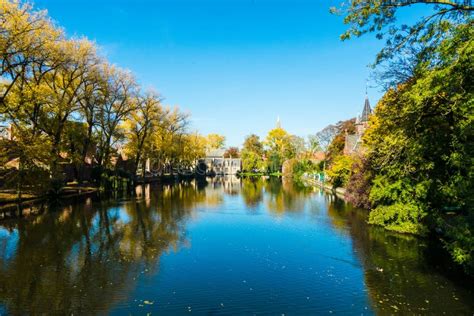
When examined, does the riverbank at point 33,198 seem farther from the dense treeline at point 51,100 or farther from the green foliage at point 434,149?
the green foliage at point 434,149

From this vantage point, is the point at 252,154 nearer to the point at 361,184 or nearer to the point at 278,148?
the point at 278,148

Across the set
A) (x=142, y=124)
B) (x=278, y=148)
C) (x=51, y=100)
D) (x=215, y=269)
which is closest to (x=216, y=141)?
(x=278, y=148)

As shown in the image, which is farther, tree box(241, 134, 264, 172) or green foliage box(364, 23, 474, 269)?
tree box(241, 134, 264, 172)

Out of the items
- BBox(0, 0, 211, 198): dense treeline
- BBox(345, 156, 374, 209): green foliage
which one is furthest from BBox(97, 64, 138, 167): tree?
BBox(345, 156, 374, 209): green foliage

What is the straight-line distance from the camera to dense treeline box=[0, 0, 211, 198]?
2511cm

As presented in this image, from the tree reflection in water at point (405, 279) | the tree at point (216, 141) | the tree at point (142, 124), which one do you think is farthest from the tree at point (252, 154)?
the tree reflection in water at point (405, 279)

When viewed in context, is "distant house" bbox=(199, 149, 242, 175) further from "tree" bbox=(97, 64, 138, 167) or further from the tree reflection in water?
the tree reflection in water

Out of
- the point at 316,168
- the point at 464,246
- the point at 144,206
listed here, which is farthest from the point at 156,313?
the point at 316,168

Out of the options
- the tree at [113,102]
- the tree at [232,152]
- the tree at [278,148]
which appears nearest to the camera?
the tree at [113,102]

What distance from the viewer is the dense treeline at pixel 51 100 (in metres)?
25.1

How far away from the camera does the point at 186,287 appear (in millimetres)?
11422

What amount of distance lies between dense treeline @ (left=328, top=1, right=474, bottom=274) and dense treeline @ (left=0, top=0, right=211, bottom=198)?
899 inches

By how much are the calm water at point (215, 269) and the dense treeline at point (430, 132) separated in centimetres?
175

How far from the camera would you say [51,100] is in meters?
32.3
